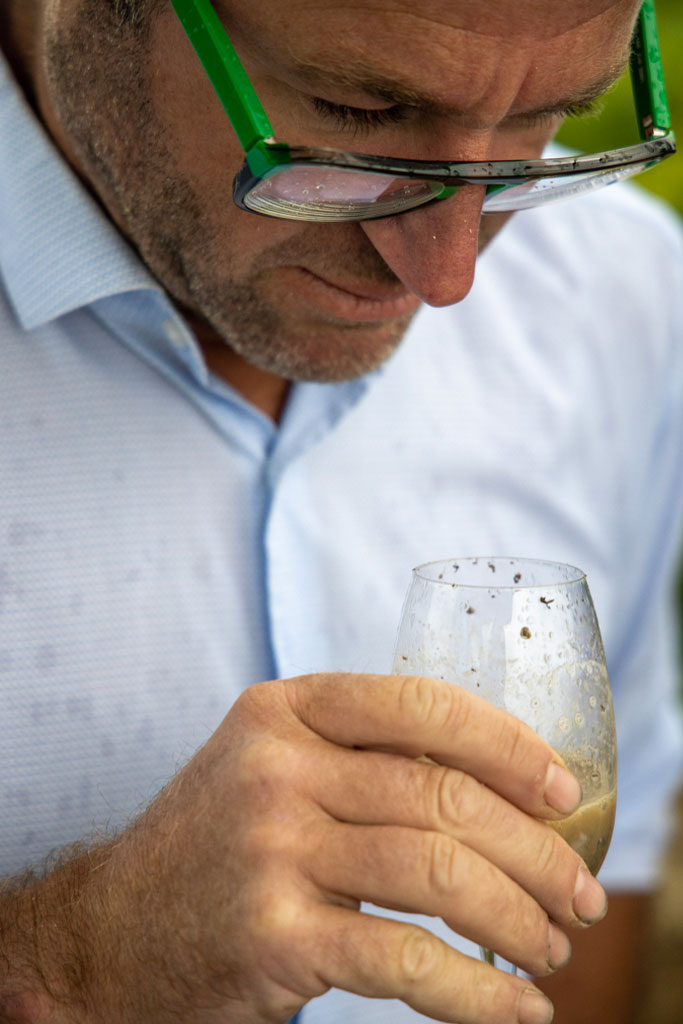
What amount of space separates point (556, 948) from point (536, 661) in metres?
0.28

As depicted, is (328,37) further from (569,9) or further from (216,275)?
(216,275)

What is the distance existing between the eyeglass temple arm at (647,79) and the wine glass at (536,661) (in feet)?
2.21

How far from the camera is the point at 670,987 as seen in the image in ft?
11.6

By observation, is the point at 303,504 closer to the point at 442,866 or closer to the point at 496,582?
the point at 496,582

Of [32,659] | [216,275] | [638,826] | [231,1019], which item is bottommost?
[638,826]

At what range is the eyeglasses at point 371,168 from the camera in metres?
1.17

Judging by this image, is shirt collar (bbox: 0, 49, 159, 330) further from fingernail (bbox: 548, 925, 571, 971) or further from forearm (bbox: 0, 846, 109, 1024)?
fingernail (bbox: 548, 925, 571, 971)

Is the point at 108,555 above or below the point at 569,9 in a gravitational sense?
below

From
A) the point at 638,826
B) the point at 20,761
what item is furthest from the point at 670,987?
the point at 20,761

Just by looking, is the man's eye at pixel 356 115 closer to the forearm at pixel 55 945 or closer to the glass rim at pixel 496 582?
the glass rim at pixel 496 582

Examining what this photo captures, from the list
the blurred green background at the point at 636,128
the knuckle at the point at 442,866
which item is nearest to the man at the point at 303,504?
the knuckle at the point at 442,866

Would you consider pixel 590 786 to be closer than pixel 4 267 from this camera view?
Yes

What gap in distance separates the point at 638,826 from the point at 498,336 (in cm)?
108

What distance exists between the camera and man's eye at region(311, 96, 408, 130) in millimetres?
1255
